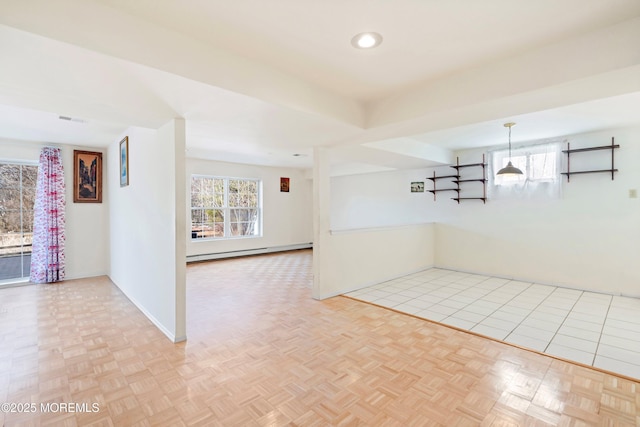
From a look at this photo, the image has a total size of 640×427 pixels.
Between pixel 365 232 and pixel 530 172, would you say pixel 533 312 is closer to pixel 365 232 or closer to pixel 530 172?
pixel 365 232

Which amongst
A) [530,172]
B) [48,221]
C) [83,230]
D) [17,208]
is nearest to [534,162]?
[530,172]

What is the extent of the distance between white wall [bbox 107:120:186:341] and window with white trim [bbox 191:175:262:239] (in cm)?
226

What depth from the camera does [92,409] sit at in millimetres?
1901

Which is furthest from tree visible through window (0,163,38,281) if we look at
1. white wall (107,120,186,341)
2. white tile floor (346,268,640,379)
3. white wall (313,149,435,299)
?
white tile floor (346,268,640,379)

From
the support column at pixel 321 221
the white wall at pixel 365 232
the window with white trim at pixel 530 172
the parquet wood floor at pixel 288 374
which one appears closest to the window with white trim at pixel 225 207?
the white wall at pixel 365 232

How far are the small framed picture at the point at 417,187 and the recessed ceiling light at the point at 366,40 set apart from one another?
482 centimetres

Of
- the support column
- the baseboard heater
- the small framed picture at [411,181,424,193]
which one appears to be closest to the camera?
the support column

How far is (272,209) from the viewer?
823 cm

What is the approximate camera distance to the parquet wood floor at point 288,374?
183 centimetres

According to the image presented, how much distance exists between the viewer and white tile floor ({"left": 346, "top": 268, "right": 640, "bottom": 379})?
2670 millimetres

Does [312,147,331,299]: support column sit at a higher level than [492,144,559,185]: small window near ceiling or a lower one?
lower

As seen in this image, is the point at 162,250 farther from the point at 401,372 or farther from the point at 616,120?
the point at 616,120

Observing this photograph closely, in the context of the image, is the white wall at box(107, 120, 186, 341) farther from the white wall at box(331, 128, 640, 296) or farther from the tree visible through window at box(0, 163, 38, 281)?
the white wall at box(331, 128, 640, 296)

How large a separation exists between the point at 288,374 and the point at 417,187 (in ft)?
17.3
